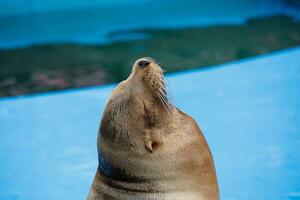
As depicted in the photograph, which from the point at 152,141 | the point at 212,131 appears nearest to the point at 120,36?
the point at 212,131

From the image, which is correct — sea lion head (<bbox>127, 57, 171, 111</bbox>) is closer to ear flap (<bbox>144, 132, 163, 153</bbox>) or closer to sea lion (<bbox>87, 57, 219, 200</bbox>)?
sea lion (<bbox>87, 57, 219, 200</bbox>)

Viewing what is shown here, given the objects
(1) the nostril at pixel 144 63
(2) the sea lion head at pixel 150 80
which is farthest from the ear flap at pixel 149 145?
(1) the nostril at pixel 144 63

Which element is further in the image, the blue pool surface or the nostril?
the blue pool surface

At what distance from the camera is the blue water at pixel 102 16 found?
34.6 feet

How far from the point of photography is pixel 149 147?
299 centimetres

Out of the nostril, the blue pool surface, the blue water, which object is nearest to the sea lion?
the nostril

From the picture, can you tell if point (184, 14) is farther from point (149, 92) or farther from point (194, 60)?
point (149, 92)

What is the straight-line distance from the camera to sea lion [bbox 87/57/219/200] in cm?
299

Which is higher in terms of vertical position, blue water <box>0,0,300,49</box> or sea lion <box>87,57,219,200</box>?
blue water <box>0,0,300,49</box>

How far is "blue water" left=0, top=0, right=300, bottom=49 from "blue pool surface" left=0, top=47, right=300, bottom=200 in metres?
3.76

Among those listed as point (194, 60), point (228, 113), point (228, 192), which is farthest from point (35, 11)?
point (228, 192)

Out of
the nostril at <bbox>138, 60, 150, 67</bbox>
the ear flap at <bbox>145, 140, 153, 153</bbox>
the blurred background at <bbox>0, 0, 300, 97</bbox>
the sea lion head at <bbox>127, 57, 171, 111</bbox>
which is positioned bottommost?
the ear flap at <bbox>145, 140, 153, 153</bbox>

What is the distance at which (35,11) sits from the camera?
12039 millimetres

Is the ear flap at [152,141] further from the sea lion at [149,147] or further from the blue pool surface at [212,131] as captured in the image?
the blue pool surface at [212,131]
